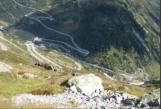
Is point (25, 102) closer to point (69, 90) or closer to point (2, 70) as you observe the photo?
point (69, 90)

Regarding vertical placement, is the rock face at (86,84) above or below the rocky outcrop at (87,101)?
above

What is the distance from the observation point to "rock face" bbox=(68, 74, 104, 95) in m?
56.4

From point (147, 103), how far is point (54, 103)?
353 inches

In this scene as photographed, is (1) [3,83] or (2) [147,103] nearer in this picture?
(2) [147,103]

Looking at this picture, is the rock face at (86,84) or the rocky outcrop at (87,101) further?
the rock face at (86,84)

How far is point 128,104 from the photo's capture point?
1778 inches

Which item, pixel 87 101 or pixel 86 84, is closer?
pixel 87 101

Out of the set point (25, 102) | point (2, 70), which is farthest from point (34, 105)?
point (2, 70)

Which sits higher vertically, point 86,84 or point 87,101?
point 86,84

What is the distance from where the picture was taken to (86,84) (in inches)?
2280

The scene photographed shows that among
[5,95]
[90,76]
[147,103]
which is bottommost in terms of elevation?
[147,103]

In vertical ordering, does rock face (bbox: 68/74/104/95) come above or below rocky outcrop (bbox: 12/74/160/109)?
above

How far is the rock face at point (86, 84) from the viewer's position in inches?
2222

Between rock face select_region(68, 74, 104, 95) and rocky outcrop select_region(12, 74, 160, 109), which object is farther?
rock face select_region(68, 74, 104, 95)
